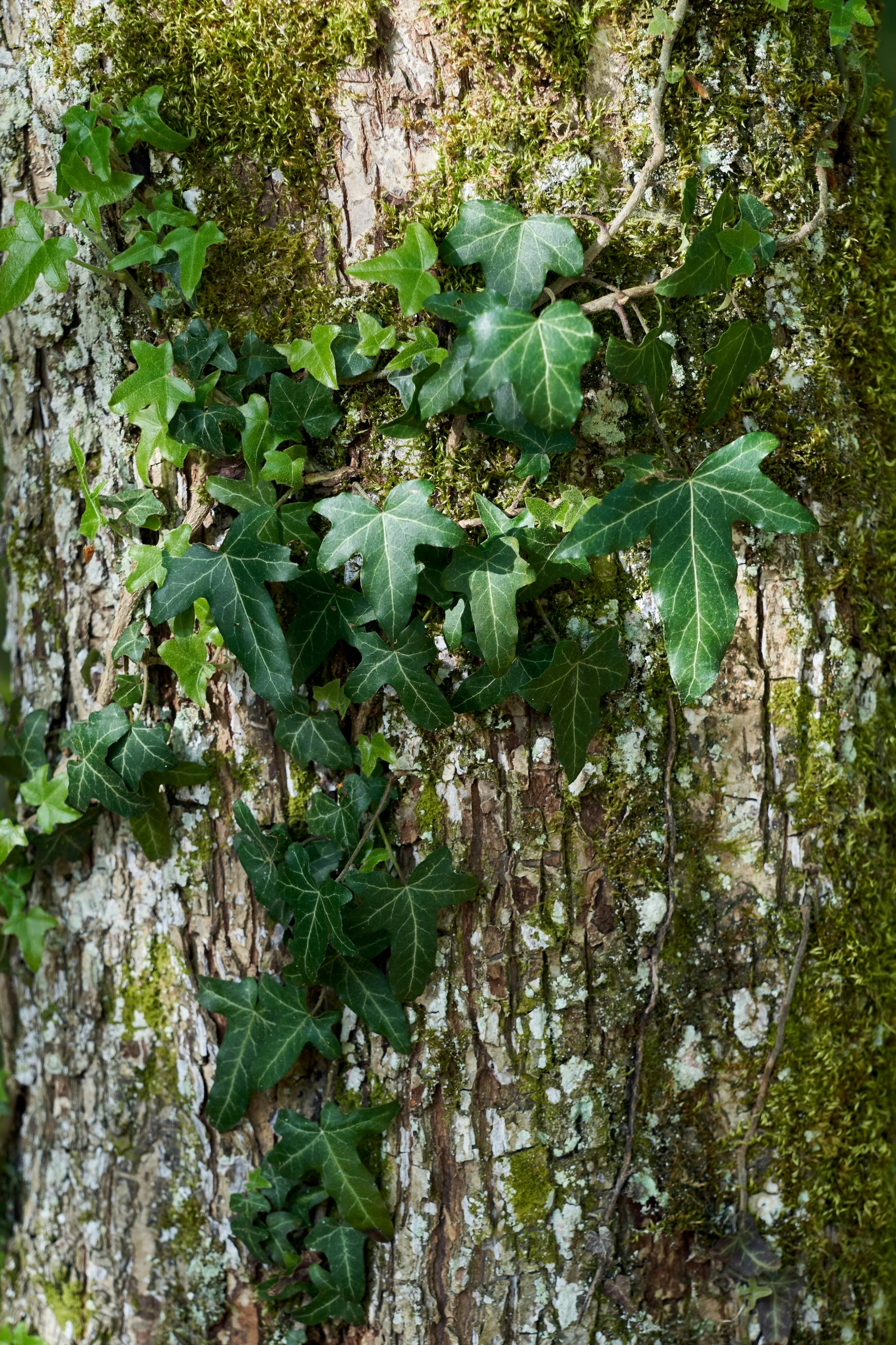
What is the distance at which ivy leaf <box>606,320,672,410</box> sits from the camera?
1194mm

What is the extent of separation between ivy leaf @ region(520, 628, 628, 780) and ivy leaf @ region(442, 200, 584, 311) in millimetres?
470

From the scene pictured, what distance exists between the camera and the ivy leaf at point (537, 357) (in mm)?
1119

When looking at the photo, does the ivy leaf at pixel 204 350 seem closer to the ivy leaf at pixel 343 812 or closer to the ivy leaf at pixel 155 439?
the ivy leaf at pixel 155 439

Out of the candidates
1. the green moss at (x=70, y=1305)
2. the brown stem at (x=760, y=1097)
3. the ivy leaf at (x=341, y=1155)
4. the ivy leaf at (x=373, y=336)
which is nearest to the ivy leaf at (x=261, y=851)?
the ivy leaf at (x=341, y=1155)

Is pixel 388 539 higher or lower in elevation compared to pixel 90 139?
lower

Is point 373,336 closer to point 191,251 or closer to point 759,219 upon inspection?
point 191,251

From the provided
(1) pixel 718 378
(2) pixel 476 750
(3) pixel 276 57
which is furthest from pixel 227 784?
(3) pixel 276 57

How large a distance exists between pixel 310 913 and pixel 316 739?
0.84 ft

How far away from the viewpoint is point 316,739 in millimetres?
1383

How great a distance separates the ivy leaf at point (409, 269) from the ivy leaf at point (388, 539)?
256 millimetres

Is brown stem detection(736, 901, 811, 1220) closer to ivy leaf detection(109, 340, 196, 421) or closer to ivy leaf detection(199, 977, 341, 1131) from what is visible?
ivy leaf detection(199, 977, 341, 1131)

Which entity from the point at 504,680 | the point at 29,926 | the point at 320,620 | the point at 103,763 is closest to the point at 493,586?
the point at 504,680

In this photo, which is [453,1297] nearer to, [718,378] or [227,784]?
[227,784]

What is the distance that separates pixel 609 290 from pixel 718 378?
0.64 feet
